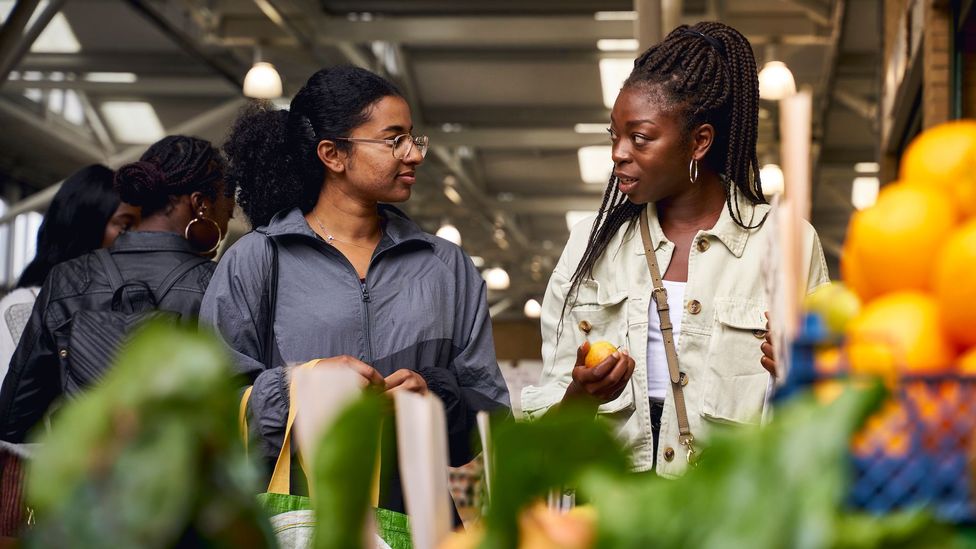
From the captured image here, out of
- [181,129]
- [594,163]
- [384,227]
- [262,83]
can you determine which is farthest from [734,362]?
[594,163]

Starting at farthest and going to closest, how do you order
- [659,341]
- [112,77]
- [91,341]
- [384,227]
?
1. [112,77]
2. [91,341]
3. [384,227]
4. [659,341]

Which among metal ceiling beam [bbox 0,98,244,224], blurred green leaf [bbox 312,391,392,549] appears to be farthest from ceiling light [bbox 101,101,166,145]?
blurred green leaf [bbox 312,391,392,549]

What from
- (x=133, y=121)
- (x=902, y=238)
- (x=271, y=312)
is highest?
(x=133, y=121)

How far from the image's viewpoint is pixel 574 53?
42.7ft

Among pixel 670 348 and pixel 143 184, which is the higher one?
pixel 143 184

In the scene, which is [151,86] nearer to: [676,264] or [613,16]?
[613,16]

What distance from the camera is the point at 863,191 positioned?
63.4 ft

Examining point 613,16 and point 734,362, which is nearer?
point 734,362

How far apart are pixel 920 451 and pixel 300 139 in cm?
249

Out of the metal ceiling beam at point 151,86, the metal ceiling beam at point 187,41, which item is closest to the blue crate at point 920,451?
the metal ceiling beam at point 187,41

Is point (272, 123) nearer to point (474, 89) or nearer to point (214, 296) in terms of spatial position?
point (214, 296)

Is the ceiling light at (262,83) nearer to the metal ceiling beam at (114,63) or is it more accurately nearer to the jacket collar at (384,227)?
the metal ceiling beam at (114,63)

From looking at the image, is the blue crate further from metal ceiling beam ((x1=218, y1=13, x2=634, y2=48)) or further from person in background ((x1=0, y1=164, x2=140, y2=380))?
metal ceiling beam ((x1=218, y1=13, x2=634, y2=48))

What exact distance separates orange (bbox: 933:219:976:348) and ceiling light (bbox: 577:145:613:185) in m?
16.5
